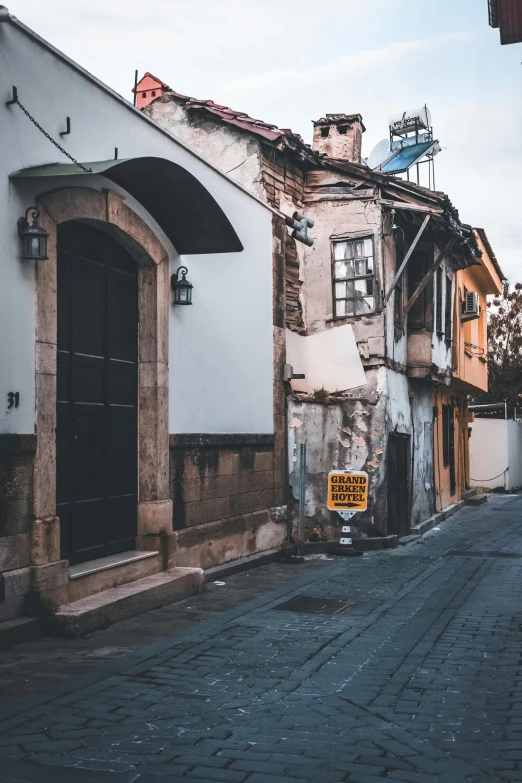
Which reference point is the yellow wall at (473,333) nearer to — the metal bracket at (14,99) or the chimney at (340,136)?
the chimney at (340,136)

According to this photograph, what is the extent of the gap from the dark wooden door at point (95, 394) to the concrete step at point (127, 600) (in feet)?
1.68

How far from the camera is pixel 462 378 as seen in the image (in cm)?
2197

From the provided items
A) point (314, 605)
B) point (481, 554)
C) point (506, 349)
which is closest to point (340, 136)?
point (481, 554)

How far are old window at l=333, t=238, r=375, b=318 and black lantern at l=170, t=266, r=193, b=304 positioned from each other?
549cm

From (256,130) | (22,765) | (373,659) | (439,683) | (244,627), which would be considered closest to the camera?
(22,765)

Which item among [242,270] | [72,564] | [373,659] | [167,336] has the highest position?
[242,270]

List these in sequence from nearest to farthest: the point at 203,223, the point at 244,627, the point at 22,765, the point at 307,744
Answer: the point at 22,765 → the point at 307,744 → the point at 244,627 → the point at 203,223

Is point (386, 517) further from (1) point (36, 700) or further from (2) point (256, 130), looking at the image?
(1) point (36, 700)

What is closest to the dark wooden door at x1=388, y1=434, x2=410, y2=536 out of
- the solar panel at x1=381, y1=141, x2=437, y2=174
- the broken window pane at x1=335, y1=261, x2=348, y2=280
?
the broken window pane at x1=335, y1=261, x2=348, y2=280

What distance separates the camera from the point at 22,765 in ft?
13.9

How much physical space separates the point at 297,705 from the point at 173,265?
5.74 meters

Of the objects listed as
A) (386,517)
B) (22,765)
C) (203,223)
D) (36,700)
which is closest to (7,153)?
(203,223)

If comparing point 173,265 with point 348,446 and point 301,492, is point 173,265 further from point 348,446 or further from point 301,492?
point 348,446

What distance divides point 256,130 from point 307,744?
1079cm
